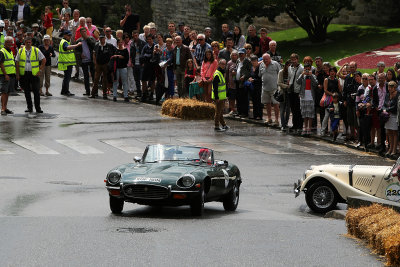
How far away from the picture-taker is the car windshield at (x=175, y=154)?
1767 centimetres

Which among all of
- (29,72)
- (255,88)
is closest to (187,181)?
(255,88)

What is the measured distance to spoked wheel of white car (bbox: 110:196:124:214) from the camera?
54.1 feet

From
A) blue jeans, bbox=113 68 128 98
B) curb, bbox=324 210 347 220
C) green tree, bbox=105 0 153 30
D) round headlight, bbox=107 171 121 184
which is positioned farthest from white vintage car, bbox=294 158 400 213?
green tree, bbox=105 0 153 30

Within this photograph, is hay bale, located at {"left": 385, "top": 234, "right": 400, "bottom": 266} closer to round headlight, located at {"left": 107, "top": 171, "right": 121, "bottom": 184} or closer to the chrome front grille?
the chrome front grille

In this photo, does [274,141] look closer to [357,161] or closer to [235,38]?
[357,161]

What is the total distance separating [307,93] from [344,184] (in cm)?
1029

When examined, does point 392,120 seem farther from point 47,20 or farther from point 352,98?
point 47,20

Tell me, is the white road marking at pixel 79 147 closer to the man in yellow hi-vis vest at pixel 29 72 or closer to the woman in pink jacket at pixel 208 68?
the man in yellow hi-vis vest at pixel 29 72

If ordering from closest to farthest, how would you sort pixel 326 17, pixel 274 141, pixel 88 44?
pixel 274 141, pixel 88 44, pixel 326 17

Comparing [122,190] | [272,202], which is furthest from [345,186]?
[122,190]

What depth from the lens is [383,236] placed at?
40.3 ft

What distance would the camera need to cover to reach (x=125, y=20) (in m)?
38.6

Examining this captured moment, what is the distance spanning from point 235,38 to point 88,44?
5.24 meters

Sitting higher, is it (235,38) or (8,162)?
(235,38)
